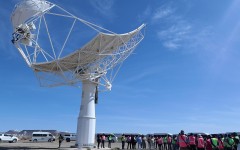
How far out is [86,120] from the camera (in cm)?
3142

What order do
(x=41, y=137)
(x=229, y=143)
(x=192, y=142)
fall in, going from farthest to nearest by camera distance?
(x=41, y=137)
(x=192, y=142)
(x=229, y=143)

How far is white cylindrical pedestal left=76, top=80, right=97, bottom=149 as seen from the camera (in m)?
31.5

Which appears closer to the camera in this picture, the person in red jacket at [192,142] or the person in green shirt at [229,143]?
the person in green shirt at [229,143]

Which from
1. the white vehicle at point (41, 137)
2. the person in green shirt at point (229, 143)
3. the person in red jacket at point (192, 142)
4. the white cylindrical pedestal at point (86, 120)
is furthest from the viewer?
the white vehicle at point (41, 137)

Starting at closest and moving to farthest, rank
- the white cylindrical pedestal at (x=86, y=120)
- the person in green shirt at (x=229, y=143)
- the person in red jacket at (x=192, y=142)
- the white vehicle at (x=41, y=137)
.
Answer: the person in green shirt at (x=229, y=143), the person in red jacket at (x=192, y=142), the white cylindrical pedestal at (x=86, y=120), the white vehicle at (x=41, y=137)

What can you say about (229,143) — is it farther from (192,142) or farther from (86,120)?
(86,120)

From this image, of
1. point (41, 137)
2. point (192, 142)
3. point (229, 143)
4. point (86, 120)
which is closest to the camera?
point (229, 143)

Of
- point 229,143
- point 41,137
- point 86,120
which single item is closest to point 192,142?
point 229,143

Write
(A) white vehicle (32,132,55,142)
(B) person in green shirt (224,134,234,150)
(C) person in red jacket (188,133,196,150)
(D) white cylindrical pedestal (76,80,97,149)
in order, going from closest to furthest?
(B) person in green shirt (224,134,234,150) < (C) person in red jacket (188,133,196,150) < (D) white cylindrical pedestal (76,80,97,149) < (A) white vehicle (32,132,55,142)

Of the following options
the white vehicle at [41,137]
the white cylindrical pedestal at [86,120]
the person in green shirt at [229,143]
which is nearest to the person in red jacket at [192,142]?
the person in green shirt at [229,143]

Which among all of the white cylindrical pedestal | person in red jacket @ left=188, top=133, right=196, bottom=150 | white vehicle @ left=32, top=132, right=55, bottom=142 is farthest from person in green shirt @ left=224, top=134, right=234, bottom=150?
white vehicle @ left=32, top=132, right=55, bottom=142

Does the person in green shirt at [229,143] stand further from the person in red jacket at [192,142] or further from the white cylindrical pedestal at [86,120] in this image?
the white cylindrical pedestal at [86,120]

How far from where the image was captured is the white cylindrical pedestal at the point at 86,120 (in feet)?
103

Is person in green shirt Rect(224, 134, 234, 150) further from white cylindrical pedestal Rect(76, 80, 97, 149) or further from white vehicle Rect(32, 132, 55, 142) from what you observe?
white vehicle Rect(32, 132, 55, 142)
